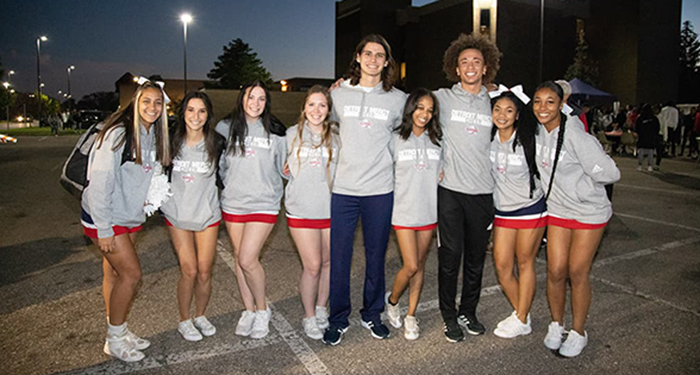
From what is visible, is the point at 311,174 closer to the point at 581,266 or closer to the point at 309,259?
the point at 309,259

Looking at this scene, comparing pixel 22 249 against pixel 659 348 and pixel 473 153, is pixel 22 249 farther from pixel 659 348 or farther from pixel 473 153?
pixel 659 348

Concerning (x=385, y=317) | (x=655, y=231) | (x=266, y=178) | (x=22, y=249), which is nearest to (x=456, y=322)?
(x=385, y=317)

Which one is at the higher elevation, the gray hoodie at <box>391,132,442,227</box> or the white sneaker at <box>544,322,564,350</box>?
the gray hoodie at <box>391,132,442,227</box>

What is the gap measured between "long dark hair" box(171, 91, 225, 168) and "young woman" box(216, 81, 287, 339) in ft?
0.35

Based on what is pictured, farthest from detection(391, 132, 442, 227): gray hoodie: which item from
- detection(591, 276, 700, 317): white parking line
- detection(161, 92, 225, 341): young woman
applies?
detection(591, 276, 700, 317): white parking line

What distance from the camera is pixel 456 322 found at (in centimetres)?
426

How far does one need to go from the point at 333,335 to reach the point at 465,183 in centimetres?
158

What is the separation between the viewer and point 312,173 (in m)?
4.09

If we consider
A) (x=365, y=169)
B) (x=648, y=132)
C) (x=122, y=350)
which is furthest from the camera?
(x=648, y=132)

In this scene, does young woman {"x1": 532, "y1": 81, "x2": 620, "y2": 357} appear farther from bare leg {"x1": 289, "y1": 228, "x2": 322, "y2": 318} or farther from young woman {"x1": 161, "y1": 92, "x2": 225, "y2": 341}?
young woman {"x1": 161, "y1": 92, "x2": 225, "y2": 341}

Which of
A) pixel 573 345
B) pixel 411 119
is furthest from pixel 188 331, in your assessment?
pixel 573 345

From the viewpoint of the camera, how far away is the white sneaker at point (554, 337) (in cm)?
402

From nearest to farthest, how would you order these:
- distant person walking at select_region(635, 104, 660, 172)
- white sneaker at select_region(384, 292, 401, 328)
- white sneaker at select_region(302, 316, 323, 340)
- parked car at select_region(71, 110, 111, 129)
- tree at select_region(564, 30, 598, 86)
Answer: white sneaker at select_region(302, 316, 323, 340) → white sneaker at select_region(384, 292, 401, 328) → distant person walking at select_region(635, 104, 660, 172) → tree at select_region(564, 30, 598, 86) → parked car at select_region(71, 110, 111, 129)

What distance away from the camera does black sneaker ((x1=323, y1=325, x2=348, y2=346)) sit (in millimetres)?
4094
